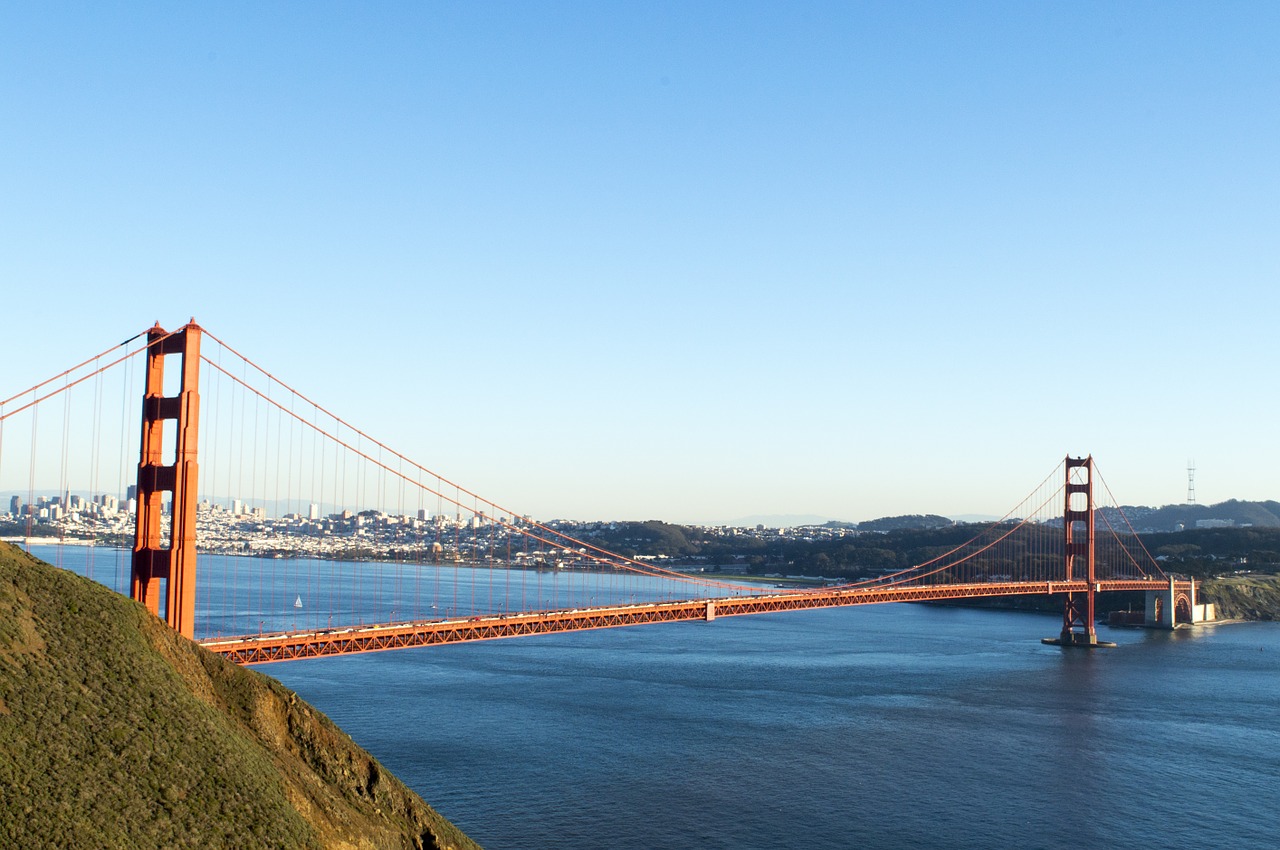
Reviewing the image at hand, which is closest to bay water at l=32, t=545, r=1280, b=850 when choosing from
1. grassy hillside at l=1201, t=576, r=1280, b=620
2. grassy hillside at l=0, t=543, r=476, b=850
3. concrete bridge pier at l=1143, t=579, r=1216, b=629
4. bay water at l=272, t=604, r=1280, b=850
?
bay water at l=272, t=604, r=1280, b=850

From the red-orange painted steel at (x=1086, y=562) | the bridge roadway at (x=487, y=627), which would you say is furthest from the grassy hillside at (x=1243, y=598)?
the bridge roadway at (x=487, y=627)

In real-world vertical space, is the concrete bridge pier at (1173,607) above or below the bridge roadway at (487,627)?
below

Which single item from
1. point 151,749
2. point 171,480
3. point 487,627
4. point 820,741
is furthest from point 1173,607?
point 151,749

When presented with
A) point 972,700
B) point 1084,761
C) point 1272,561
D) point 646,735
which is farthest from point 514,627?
point 1272,561

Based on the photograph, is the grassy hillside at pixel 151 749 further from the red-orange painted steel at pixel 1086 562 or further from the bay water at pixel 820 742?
the red-orange painted steel at pixel 1086 562

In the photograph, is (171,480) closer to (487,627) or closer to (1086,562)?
(487,627)

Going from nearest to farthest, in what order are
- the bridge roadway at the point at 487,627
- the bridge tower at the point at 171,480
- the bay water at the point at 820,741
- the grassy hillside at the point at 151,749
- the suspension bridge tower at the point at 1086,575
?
the grassy hillside at the point at 151,749 → the bridge tower at the point at 171,480 → the bridge roadway at the point at 487,627 → the bay water at the point at 820,741 → the suspension bridge tower at the point at 1086,575

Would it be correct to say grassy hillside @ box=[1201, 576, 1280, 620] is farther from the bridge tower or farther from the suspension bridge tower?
the bridge tower

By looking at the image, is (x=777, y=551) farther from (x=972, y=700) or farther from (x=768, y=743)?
(x=768, y=743)
